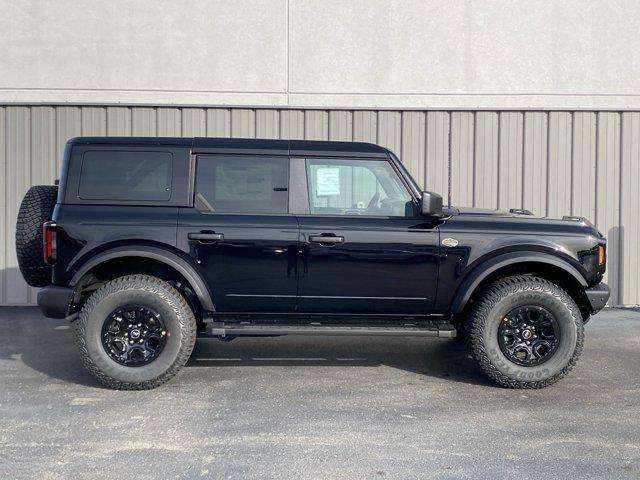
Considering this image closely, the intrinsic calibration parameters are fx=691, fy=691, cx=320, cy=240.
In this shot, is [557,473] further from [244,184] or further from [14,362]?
[14,362]

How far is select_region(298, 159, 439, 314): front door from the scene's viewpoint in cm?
543

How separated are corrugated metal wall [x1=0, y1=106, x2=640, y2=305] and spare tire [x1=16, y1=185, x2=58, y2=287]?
3.80 m

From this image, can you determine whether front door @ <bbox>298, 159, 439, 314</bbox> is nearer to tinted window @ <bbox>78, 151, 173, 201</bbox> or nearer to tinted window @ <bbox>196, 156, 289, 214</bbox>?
tinted window @ <bbox>196, 156, 289, 214</bbox>

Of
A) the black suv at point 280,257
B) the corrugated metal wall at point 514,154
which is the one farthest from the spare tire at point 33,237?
the corrugated metal wall at point 514,154

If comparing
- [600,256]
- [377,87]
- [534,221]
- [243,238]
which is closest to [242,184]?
[243,238]

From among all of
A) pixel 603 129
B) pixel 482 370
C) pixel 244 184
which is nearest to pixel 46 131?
pixel 244 184

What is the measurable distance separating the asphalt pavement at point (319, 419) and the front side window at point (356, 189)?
4.61 ft

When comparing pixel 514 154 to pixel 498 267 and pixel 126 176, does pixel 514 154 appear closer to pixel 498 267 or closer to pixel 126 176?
pixel 498 267

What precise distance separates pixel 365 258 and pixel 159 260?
1604 millimetres

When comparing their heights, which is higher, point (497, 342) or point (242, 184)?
point (242, 184)

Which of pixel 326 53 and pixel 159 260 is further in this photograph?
pixel 326 53

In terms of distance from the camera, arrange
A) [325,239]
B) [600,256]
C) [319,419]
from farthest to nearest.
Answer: [600,256], [325,239], [319,419]

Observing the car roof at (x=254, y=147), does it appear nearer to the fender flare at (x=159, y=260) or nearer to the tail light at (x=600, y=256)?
the fender flare at (x=159, y=260)

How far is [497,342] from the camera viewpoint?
5.41m
